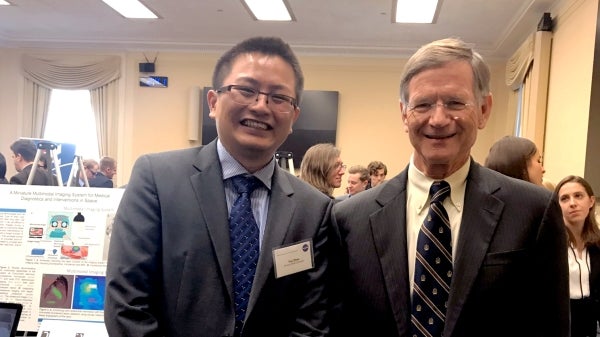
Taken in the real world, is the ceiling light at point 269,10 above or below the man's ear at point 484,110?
above

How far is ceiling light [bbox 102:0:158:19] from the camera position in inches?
249

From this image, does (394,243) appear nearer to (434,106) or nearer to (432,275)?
(432,275)

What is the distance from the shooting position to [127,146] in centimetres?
862

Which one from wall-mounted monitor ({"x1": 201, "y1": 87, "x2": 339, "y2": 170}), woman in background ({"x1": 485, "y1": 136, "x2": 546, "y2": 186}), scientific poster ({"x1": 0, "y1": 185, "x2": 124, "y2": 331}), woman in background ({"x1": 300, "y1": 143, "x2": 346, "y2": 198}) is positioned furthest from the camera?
wall-mounted monitor ({"x1": 201, "y1": 87, "x2": 339, "y2": 170})

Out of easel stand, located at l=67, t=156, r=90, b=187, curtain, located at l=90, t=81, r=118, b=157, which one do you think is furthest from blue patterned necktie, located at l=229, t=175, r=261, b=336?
curtain, located at l=90, t=81, r=118, b=157

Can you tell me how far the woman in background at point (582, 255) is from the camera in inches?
104

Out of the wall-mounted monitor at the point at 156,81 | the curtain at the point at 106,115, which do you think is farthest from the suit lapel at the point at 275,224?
the curtain at the point at 106,115

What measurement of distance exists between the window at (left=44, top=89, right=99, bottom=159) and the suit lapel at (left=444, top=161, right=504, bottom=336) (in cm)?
871

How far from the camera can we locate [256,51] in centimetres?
136

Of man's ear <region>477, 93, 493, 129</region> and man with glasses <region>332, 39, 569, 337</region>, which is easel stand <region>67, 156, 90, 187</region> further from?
→ man's ear <region>477, 93, 493, 129</region>

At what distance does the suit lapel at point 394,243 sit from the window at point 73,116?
8.54m

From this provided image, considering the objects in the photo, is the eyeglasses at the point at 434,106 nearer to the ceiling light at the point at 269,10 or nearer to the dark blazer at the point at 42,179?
the dark blazer at the point at 42,179

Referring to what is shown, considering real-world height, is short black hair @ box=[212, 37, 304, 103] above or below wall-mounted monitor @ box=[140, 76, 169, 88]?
below

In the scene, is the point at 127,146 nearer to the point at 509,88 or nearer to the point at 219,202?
the point at 509,88
